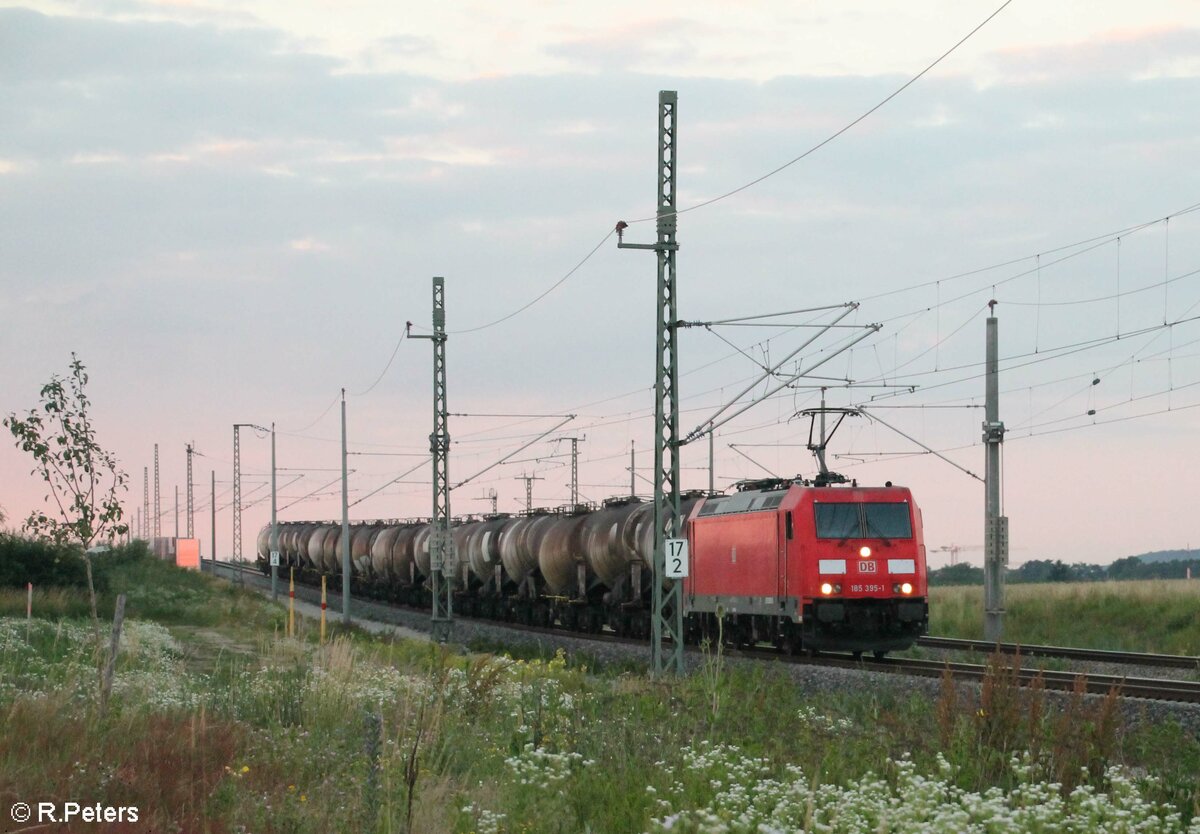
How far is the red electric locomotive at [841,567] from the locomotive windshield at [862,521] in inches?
0.7

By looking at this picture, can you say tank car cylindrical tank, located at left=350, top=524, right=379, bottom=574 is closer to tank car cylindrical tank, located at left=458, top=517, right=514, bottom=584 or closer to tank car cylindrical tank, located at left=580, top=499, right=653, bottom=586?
tank car cylindrical tank, located at left=458, top=517, right=514, bottom=584

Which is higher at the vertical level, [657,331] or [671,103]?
[671,103]

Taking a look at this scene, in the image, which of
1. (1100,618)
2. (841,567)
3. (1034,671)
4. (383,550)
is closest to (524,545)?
(1100,618)

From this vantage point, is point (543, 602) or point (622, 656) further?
point (543, 602)

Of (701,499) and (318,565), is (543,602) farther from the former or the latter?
(318,565)

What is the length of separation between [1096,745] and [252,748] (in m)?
6.91

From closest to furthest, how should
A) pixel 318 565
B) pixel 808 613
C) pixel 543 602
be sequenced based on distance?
pixel 808 613 → pixel 543 602 → pixel 318 565

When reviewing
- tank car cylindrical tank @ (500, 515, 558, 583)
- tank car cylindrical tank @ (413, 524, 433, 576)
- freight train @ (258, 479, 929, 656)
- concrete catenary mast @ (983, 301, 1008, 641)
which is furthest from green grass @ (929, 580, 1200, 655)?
tank car cylindrical tank @ (413, 524, 433, 576)

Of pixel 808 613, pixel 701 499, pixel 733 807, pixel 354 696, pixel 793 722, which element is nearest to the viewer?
pixel 733 807

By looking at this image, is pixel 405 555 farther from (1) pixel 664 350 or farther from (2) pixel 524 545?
(1) pixel 664 350

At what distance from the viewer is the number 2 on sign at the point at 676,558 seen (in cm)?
2231

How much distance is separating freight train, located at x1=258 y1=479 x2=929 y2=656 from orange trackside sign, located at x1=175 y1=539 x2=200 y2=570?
34.4m

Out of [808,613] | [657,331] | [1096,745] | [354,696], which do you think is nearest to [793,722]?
[1096,745]

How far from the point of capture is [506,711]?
15547mm
